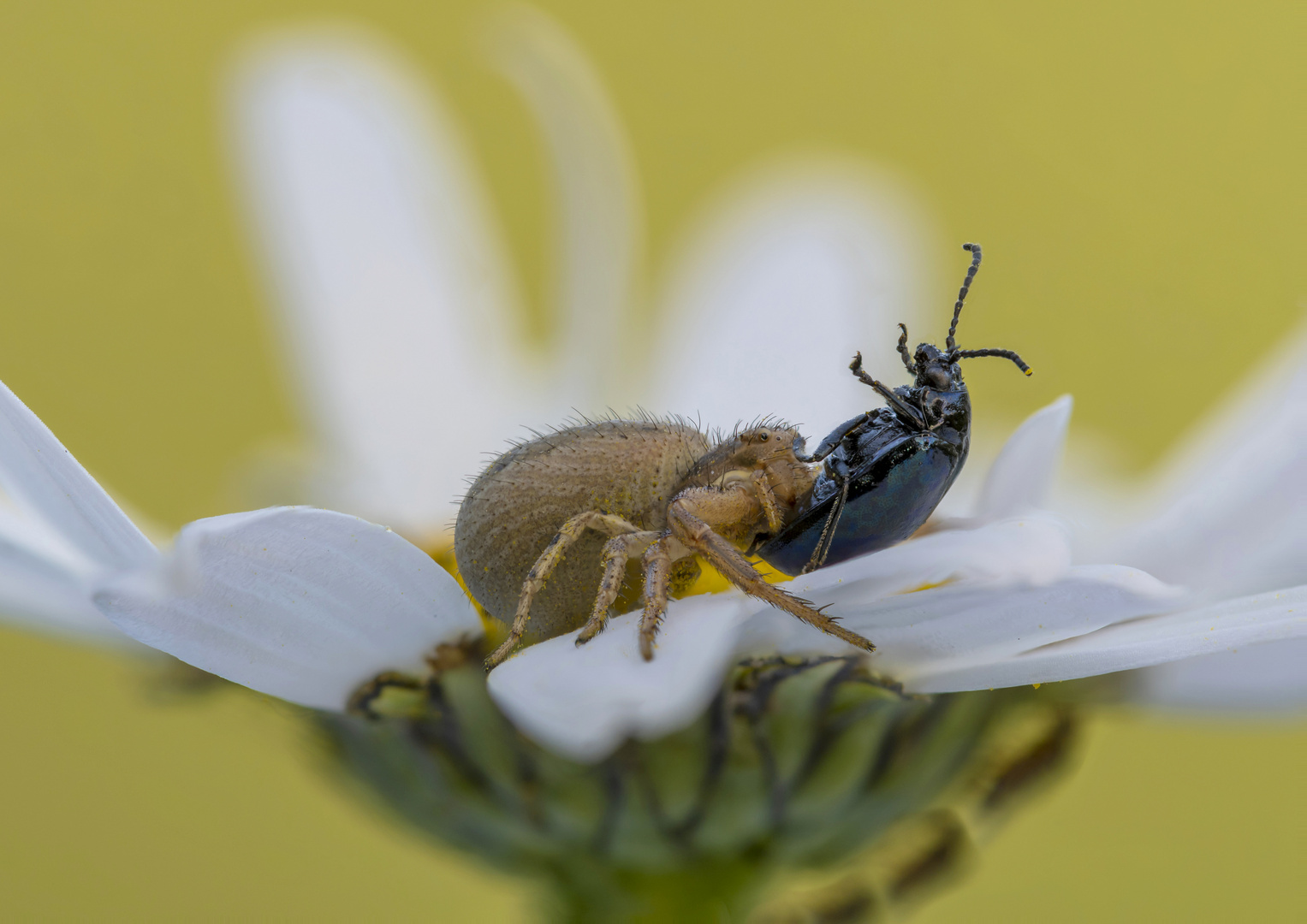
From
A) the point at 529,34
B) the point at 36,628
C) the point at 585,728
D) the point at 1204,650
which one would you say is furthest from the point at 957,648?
the point at 529,34

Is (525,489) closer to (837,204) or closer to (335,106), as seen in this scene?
(335,106)

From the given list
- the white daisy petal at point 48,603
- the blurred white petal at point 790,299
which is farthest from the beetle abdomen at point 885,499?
the blurred white petal at point 790,299

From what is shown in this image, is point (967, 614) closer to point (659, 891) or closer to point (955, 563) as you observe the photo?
point (955, 563)

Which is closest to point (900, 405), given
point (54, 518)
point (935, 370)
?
point (935, 370)

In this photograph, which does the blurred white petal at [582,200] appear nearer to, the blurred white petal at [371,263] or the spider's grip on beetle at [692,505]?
the blurred white petal at [371,263]

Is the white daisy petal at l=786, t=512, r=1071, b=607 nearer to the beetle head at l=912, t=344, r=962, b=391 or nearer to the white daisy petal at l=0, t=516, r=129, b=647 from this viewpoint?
the beetle head at l=912, t=344, r=962, b=391
